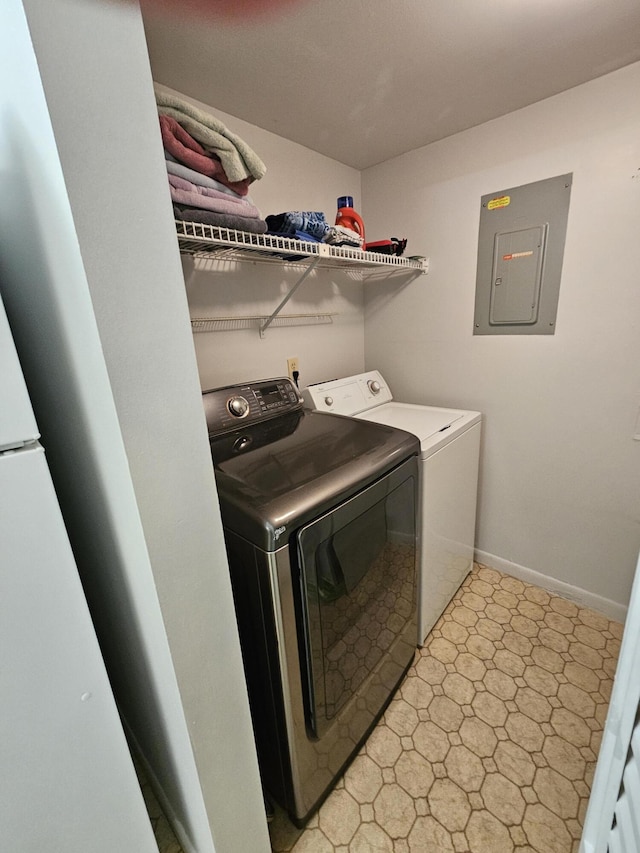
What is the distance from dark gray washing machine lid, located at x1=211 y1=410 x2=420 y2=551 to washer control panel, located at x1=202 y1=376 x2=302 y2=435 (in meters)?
0.04

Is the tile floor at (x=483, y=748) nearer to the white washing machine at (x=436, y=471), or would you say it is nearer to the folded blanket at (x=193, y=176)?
the white washing machine at (x=436, y=471)

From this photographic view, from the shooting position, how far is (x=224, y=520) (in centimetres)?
94

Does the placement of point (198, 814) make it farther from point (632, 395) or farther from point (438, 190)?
point (438, 190)

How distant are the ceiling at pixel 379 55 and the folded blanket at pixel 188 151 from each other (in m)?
0.27

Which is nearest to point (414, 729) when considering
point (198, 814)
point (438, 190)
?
point (198, 814)

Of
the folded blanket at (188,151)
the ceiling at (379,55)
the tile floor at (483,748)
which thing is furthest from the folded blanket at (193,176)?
the tile floor at (483,748)

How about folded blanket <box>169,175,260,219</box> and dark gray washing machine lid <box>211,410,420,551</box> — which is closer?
dark gray washing machine lid <box>211,410,420,551</box>

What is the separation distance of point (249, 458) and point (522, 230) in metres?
1.54

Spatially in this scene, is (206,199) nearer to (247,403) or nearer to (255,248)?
(255,248)

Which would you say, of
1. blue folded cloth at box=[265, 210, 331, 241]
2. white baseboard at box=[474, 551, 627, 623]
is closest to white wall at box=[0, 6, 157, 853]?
blue folded cloth at box=[265, 210, 331, 241]

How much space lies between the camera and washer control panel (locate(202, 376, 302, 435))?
137cm

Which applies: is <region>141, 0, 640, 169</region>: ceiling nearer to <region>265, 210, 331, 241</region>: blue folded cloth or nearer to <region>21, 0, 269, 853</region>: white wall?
<region>265, 210, 331, 241</region>: blue folded cloth

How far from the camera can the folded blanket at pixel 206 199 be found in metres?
1.00

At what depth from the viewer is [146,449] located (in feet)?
1.84
